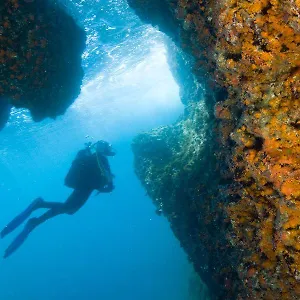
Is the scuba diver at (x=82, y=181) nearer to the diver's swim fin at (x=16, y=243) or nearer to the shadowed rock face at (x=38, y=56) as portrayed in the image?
the diver's swim fin at (x=16, y=243)

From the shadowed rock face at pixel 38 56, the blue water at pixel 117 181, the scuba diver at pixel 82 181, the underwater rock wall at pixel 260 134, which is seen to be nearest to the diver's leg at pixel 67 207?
the scuba diver at pixel 82 181

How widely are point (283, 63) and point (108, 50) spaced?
16539 millimetres

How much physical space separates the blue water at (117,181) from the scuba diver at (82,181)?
21.4 ft

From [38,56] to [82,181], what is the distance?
15.3 ft

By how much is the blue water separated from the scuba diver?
6536 mm

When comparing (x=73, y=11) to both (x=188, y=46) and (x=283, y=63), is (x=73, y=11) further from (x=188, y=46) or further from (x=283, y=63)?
(x=283, y=63)

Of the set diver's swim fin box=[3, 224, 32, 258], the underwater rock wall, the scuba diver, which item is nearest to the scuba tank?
the scuba diver

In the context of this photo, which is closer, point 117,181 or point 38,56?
point 38,56

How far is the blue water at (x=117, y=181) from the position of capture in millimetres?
17883

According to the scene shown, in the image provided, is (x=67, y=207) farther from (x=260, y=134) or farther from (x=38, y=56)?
(x=260, y=134)

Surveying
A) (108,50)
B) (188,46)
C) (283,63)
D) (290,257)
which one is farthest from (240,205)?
(108,50)

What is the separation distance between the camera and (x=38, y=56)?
709 centimetres

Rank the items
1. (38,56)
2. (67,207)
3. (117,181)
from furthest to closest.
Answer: (117,181)
(67,207)
(38,56)

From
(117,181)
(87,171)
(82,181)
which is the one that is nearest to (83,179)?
(82,181)
